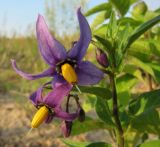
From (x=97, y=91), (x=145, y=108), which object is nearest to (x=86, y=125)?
(x=145, y=108)

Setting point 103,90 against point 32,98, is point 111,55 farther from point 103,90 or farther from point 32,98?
point 32,98

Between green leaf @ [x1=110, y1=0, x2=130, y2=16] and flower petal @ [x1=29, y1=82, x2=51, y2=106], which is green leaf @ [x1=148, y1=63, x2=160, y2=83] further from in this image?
flower petal @ [x1=29, y1=82, x2=51, y2=106]

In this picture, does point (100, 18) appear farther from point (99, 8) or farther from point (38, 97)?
point (38, 97)

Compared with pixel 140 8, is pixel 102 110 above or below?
below

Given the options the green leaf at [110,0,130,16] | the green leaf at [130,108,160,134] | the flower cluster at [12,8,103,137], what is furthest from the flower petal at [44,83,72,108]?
the green leaf at [110,0,130,16]

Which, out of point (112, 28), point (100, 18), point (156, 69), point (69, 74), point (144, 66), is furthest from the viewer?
point (100, 18)

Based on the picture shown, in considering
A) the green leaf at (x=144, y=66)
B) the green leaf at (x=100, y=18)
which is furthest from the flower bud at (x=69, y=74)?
the green leaf at (x=100, y=18)

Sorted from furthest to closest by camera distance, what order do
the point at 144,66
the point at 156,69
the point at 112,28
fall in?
the point at 144,66 → the point at 156,69 → the point at 112,28
